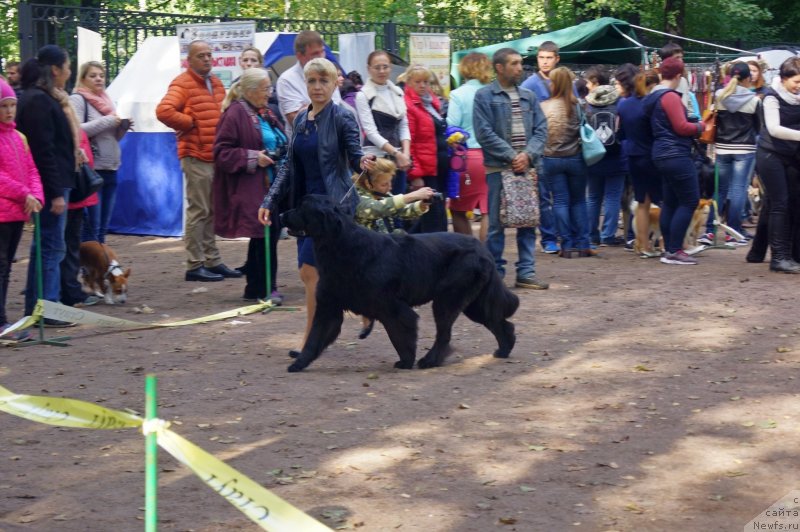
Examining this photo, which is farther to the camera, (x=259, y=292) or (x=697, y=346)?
(x=259, y=292)

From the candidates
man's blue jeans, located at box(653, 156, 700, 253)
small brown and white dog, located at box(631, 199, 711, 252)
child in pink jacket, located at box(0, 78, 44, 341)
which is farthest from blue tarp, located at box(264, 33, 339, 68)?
child in pink jacket, located at box(0, 78, 44, 341)

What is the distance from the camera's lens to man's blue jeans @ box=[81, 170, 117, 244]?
11.0 m

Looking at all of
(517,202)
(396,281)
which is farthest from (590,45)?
(396,281)

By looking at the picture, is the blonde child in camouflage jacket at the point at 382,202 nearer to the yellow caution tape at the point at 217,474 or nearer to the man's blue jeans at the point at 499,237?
the man's blue jeans at the point at 499,237

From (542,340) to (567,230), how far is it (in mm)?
4535


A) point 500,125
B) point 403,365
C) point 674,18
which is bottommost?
point 403,365

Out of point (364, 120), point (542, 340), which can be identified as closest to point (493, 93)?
point (364, 120)

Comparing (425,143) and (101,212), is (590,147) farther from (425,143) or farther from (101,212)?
(101,212)

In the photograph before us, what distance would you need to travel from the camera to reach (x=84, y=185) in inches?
391

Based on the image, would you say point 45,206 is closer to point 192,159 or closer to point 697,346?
point 192,159

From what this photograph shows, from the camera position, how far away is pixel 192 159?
37.9ft

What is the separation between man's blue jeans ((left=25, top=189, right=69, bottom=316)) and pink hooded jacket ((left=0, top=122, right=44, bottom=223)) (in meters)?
0.47

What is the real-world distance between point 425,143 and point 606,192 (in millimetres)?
3738

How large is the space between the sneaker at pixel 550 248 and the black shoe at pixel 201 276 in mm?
3904
